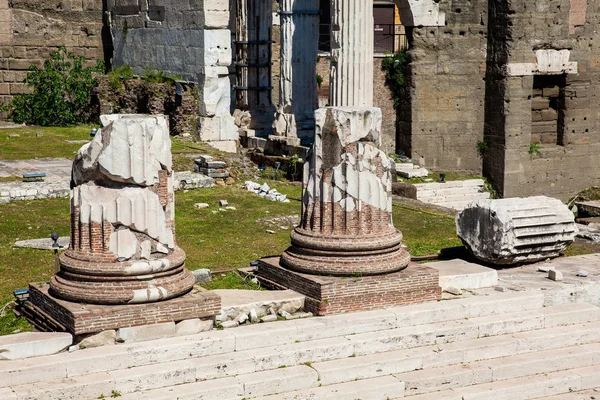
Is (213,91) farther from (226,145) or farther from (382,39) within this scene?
(382,39)

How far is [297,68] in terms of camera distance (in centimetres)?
2023

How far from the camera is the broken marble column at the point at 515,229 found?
39.5 feet

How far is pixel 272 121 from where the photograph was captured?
21.5m

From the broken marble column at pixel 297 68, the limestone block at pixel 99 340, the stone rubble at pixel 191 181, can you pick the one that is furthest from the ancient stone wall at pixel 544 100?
the limestone block at pixel 99 340

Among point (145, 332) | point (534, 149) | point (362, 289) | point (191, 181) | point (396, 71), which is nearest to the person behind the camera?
point (145, 332)

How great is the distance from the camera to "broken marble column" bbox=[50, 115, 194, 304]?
952cm

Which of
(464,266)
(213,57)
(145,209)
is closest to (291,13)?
(213,57)

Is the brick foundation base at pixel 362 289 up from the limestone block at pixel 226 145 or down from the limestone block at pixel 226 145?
down

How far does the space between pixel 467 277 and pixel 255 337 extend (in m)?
2.72

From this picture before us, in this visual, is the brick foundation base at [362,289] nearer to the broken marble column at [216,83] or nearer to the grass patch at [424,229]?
the grass patch at [424,229]

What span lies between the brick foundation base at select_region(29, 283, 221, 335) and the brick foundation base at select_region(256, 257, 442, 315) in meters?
0.99

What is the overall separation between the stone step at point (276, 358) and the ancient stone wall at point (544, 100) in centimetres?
1020

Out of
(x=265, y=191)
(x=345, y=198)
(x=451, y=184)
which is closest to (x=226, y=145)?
(x=451, y=184)

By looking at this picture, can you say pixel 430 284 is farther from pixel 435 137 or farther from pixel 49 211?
pixel 435 137
